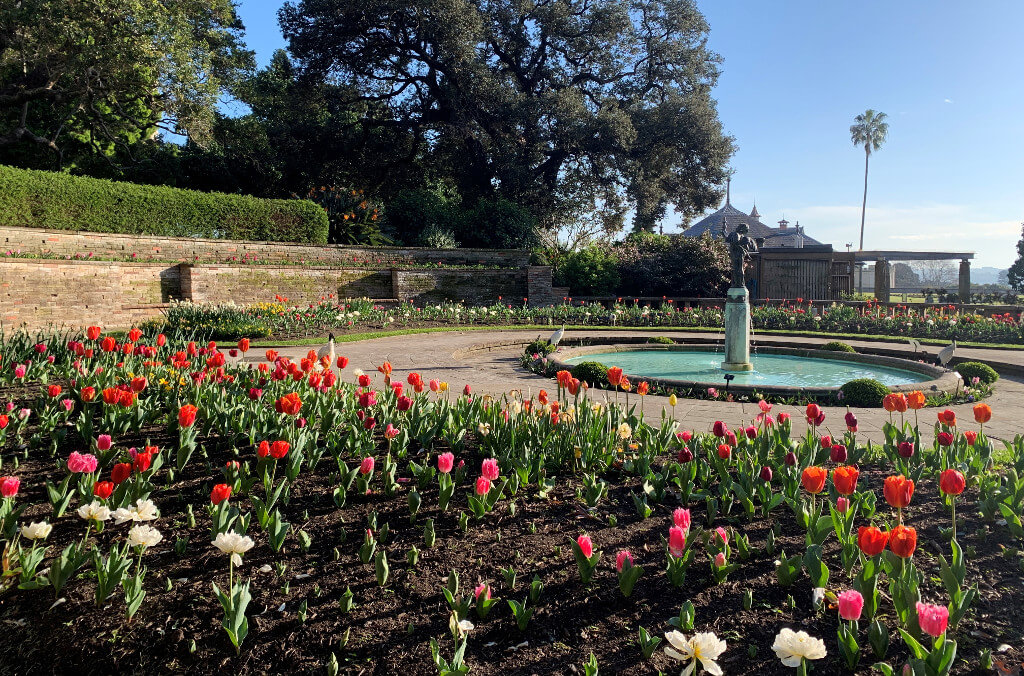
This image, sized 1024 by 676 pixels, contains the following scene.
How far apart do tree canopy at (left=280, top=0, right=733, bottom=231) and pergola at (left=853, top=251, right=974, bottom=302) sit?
7.59 meters

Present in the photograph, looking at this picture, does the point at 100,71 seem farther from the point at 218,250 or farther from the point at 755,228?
the point at 755,228

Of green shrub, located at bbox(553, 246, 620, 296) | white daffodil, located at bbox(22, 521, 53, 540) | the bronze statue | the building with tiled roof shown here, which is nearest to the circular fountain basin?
the bronze statue

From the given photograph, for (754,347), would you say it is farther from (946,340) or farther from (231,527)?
(231,527)

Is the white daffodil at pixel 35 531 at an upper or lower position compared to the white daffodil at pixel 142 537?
lower

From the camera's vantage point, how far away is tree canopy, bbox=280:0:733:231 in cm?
2458

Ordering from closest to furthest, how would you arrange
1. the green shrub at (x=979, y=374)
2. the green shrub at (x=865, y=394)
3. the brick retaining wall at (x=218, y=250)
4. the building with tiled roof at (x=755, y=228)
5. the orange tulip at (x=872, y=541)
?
the orange tulip at (x=872, y=541) < the green shrub at (x=865, y=394) < the green shrub at (x=979, y=374) < the brick retaining wall at (x=218, y=250) < the building with tiled roof at (x=755, y=228)

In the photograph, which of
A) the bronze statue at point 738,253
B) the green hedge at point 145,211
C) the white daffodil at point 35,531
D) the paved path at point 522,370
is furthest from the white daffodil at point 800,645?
the green hedge at point 145,211

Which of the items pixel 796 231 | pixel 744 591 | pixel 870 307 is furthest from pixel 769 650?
pixel 796 231

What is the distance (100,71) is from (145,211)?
15.2 ft

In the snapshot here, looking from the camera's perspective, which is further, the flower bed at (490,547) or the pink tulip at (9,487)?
the pink tulip at (9,487)

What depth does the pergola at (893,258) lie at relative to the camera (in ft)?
71.5

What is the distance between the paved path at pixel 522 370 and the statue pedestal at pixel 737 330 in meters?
3.05

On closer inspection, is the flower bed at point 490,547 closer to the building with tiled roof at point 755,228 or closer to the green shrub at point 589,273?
the green shrub at point 589,273

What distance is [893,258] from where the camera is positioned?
25.9 meters
